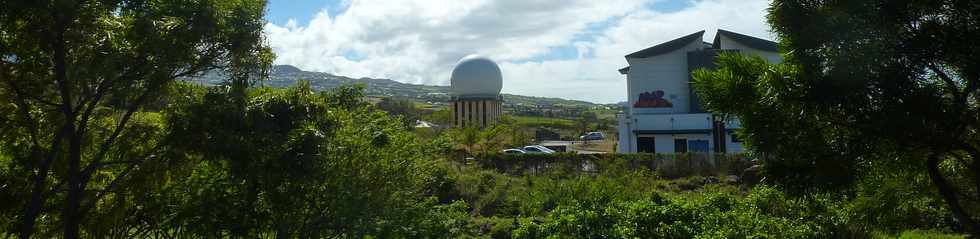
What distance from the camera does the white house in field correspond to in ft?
114

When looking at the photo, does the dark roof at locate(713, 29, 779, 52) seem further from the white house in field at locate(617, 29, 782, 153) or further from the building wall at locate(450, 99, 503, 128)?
the building wall at locate(450, 99, 503, 128)

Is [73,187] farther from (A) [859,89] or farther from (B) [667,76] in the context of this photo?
(B) [667,76]

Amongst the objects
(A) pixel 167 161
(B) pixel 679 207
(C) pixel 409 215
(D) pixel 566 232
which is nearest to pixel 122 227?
(A) pixel 167 161

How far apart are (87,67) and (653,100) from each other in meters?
34.9

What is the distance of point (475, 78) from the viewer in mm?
47938

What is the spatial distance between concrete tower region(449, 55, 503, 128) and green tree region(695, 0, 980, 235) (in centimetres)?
4195

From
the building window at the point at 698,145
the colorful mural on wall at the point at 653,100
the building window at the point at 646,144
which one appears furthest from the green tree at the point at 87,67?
the colorful mural on wall at the point at 653,100

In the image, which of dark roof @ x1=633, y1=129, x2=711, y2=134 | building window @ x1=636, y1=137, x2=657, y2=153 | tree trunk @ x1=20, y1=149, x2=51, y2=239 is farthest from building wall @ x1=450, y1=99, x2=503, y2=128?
tree trunk @ x1=20, y1=149, x2=51, y2=239

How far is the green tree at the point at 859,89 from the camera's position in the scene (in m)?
4.79

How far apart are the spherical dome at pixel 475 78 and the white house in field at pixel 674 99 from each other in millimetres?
12600

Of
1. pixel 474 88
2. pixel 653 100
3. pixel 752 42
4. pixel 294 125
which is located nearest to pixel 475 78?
pixel 474 88

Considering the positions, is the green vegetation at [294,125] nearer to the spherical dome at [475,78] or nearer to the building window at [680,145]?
the building window at [680,145]

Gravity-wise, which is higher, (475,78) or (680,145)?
(475,78)

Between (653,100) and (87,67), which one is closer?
(87,67)
